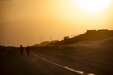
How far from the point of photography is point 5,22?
3143mm

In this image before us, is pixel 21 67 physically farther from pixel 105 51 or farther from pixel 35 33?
pixel 105 51

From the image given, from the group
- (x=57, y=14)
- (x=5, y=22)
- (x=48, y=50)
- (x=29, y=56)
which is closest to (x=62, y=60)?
(x=48, y=50)

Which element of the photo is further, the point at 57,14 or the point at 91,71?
the point at 57,14

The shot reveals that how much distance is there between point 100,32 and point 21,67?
3.65 feet

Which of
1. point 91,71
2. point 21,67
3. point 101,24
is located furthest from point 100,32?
point 21,67

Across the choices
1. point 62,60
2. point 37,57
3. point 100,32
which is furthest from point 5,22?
point 100,32

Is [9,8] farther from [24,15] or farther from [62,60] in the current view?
[62,60]

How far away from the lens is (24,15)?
317cm

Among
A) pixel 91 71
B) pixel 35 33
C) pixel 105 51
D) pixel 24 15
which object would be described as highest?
pixel 24 15

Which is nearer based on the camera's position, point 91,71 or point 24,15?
point 91,71

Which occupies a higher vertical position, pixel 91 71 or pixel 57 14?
pixel 57 14

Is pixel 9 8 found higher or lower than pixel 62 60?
higher

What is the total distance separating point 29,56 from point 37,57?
0.33 feet

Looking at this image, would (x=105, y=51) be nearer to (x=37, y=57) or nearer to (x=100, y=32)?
(x=100, y=32)
